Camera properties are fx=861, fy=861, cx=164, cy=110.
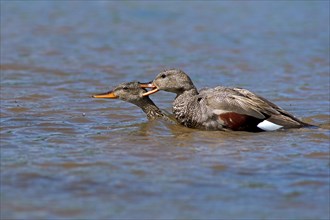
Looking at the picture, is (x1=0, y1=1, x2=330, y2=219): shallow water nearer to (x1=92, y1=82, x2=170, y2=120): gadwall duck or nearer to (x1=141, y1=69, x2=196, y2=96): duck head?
(x1=92, y1=82, x2=170, y2=120): gadwall duck

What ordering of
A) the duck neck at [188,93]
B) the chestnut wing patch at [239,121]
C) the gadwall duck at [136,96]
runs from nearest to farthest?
the chestnut wing patch at [239,121] < the duck neck at [188,93] < the gadwall duck at [136,96]

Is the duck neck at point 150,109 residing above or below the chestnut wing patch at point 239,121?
above

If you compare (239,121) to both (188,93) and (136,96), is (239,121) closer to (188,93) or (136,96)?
(188,93)

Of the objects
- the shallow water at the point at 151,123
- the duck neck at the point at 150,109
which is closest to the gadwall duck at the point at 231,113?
the shallow water at the point at 151,123

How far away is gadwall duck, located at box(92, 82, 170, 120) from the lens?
31.7 ft

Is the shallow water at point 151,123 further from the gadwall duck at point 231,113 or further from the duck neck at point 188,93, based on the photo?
the duck neck at point 188,93

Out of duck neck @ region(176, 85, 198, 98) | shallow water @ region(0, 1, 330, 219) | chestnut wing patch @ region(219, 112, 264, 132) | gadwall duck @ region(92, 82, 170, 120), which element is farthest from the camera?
gadwall duck @ region(92, 82, 170, 120)

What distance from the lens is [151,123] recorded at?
9.45 metres

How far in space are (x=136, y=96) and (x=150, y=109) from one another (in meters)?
0.22

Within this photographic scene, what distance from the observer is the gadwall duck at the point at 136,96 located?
31.7 ft

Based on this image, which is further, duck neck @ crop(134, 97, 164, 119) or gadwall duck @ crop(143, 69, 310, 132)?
duck neck @ crop(134, 97, 164, 119)

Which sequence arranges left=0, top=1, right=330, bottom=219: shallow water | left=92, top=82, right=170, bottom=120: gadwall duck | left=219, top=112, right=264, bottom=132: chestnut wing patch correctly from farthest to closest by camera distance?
1. left=92, top=82, right=170, bottom=120: gadwall duck
2. left=219, top=112, right=264, bottom=132: chestnut wing patch
3. left=0, top=1, right=330, bottom=219: shallow water

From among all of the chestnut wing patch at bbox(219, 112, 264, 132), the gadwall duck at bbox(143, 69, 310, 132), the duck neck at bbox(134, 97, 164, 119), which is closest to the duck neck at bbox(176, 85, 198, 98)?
the gadwall duck at bbox(143, 69, 310, 132)

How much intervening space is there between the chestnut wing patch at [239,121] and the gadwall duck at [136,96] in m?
1.07
